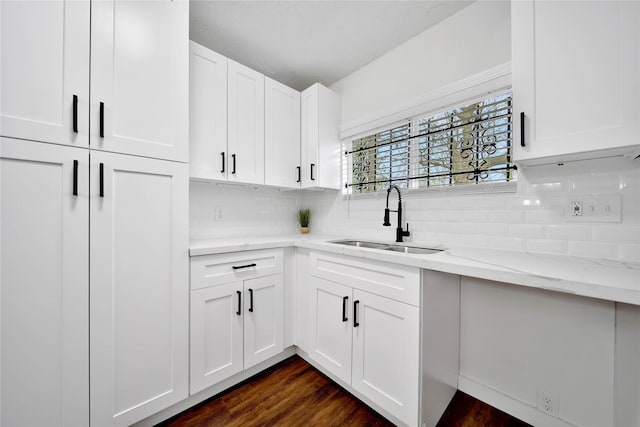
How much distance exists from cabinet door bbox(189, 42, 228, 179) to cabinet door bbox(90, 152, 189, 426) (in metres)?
0.37

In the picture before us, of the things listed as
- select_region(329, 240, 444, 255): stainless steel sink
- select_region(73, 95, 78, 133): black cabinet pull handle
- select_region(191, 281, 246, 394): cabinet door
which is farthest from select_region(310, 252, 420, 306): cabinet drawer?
select_region(73, 95, 78, 133): black cabinet pull handle

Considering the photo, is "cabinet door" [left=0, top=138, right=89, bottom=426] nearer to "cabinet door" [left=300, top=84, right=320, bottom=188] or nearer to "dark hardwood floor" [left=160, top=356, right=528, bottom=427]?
"dark hardwood floor" [left=160, top=356, right=528, bottom=427]

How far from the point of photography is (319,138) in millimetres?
2328

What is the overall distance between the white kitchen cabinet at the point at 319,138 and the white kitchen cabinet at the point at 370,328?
0.84 metres

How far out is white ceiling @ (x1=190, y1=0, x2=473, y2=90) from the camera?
1.72m

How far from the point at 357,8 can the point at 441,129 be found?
1.01 m

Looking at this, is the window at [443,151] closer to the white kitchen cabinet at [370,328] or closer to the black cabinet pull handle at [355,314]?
the white kitchen cabinet at [370,328]

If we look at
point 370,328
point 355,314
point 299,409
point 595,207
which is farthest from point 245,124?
point 595,207

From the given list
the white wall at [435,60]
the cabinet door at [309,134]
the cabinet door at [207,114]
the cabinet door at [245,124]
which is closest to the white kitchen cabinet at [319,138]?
the cabinet door at [309,134]

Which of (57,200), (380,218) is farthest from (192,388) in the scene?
(380,218)

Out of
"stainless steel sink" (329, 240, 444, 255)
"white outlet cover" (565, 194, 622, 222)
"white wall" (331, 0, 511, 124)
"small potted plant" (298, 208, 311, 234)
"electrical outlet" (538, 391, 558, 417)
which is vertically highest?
"white wall" (331, 0, 511, 124)

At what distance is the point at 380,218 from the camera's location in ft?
7.15

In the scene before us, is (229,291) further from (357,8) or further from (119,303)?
(357,8)

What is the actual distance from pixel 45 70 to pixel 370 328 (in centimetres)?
199
